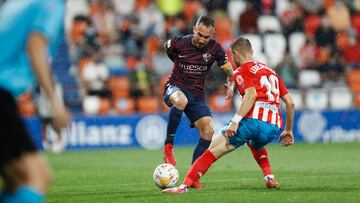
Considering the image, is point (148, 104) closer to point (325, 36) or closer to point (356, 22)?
point (325, 36)

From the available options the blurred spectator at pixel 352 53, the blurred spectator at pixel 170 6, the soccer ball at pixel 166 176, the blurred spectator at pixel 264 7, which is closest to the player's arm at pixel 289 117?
the soccer ball at pixel 166 176

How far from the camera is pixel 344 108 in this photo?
21.8m

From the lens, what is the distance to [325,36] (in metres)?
23.4

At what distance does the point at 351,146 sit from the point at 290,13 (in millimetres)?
5503

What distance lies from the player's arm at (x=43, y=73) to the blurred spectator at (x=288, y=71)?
1666cm

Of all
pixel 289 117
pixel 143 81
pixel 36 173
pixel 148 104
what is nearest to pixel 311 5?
pixel 143 81

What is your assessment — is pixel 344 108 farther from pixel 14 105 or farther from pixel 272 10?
pixel 14 105

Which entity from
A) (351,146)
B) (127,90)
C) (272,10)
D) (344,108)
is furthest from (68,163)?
(272,10)

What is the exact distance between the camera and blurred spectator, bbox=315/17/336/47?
23.4 metres

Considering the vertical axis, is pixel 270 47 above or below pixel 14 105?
below

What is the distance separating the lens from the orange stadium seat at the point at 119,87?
20.9 meters

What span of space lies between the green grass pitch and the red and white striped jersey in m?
0.87

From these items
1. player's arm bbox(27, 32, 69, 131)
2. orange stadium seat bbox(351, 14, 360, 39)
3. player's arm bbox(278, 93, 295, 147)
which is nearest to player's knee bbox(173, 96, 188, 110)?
player's arm bbox(278, 93, 295, 147)

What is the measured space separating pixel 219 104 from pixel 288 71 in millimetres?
2186
